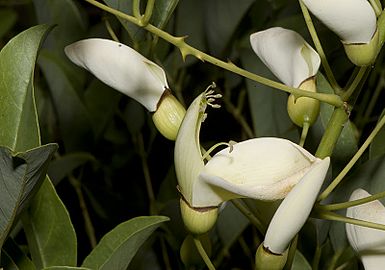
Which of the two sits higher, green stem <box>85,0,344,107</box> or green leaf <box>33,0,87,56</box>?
green stem <box>85,0,344,107</box>

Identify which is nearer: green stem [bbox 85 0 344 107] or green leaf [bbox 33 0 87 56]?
green stem [bbox 85 0 344 107]

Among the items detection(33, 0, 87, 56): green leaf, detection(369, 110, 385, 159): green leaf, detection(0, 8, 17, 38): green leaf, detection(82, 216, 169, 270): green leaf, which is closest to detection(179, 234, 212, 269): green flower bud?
detection(82, 216, 169, 270): green leaf

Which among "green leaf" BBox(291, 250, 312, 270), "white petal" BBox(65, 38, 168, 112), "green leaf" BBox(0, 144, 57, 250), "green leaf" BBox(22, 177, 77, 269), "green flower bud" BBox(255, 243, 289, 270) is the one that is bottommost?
"green leaf" BBox(291, 250, 312, 270)

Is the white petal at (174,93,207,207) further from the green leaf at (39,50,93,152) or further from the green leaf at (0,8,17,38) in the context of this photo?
the green leaf at (0,8,17,38)

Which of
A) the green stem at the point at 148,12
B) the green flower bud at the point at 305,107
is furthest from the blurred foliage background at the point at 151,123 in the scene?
the green stem at the point at 148,12

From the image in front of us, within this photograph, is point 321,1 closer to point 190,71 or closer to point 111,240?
point 111,240

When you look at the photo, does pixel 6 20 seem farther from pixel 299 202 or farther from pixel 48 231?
pixel 299 202

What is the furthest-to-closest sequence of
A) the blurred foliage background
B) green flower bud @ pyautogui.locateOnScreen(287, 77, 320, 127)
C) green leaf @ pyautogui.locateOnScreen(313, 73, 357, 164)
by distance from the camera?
the blurred foliage background
green leaf @ pyautogui.locateOnScreen(313, 73, 357, 164)
green flower bud @ pyautogui.locateOnScreen(287, 77, 320, 127)

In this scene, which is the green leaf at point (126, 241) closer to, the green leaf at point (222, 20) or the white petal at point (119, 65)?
the white petal at point (119, 65)
